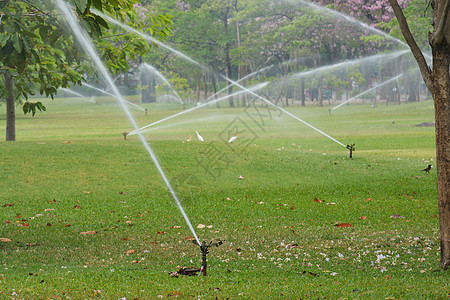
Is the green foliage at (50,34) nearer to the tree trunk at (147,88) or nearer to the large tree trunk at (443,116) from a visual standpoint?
the large tree trunk at (443,116)

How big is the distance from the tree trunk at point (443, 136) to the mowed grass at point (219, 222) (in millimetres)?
422

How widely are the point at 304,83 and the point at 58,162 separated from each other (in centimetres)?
4784

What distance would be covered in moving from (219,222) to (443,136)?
190 inches

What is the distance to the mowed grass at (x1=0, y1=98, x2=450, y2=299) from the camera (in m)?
5.80

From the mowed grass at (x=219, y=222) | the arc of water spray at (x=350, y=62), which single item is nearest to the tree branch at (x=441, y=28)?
the mowed grass at (x=219, y=222)

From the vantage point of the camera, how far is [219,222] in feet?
33.3

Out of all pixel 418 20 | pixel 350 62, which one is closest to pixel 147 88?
pixel 350 62

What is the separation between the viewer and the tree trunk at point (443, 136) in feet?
20.8

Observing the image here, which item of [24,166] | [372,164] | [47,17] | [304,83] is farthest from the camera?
[304,83]

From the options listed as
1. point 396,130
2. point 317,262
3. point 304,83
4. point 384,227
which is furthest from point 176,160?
point 304,83

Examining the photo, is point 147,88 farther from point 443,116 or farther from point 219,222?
point 443,116

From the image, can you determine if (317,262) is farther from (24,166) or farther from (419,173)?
(24,166)

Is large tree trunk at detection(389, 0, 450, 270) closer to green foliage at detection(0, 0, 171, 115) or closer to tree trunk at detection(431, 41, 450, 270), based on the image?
tree trunk at detection(431, 41, 450, 270)

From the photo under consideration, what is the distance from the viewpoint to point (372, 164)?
17.1 meters
